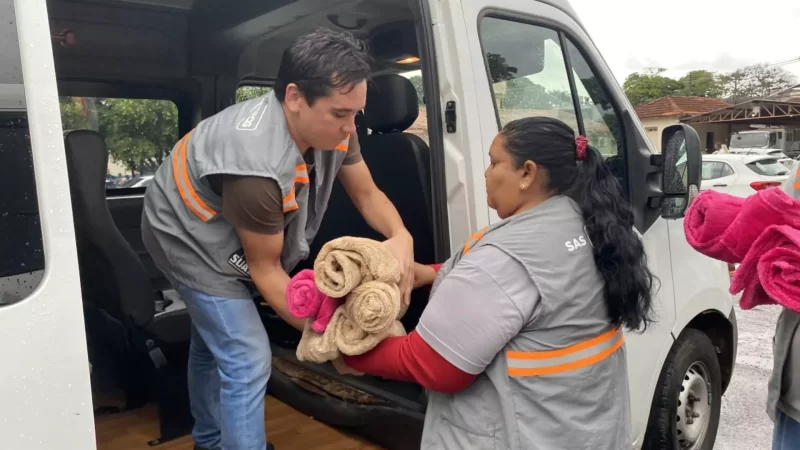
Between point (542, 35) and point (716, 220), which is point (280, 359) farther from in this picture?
point (716, 220)

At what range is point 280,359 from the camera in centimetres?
319

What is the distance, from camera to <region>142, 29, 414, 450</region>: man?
6.15 feet

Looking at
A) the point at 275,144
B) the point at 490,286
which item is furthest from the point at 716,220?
the point at 275,144

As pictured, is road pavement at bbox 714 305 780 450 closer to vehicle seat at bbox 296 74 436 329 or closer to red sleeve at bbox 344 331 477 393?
vehicle seat at bbox 296 74 436 329

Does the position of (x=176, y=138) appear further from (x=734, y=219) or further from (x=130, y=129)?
(x=734, y=219)

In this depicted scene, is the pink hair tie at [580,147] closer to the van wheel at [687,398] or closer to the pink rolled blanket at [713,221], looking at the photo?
the pink rolled blanket at [713,221]

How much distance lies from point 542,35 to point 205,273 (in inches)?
58.4

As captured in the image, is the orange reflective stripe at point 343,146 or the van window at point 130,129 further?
the van window at point 130,129

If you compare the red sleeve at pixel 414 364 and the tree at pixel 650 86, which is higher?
the tree at pixel 650 86

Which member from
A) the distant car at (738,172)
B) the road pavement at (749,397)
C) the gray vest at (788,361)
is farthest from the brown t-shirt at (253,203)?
the distant car at (738,172)

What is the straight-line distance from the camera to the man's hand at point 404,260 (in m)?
1.75

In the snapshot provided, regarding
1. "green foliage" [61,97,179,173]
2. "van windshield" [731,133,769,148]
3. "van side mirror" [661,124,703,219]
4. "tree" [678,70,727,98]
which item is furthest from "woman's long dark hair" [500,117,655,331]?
"tree" [678,70,727,98]

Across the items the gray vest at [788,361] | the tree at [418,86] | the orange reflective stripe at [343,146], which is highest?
the tree at [418,86]

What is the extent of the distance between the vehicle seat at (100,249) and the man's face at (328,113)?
1151mm
